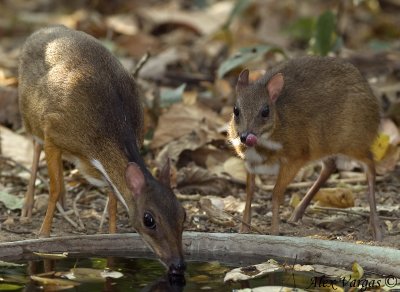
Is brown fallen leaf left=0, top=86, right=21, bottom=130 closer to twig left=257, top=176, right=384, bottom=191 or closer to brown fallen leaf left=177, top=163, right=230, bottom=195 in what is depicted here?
brown fallen leaf left=177, top=163, right=230, bottom=195

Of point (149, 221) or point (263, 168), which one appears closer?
point (149, 221)

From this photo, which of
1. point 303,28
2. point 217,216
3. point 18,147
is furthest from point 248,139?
point 303,28

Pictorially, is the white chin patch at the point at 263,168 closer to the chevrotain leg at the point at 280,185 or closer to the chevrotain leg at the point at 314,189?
the chevrotain leg at the point at 280,185

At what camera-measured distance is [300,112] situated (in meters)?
7.76

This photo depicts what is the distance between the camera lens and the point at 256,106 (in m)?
7.44

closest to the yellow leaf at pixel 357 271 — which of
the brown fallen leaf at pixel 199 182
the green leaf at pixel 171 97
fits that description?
the brown fallen leaf at pixel 199 182

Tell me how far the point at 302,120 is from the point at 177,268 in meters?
2.27

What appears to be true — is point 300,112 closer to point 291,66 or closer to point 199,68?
point 291,66

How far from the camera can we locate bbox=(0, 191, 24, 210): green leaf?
820 centimetres

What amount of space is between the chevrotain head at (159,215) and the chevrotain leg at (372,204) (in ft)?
6.75

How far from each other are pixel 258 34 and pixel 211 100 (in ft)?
11.0

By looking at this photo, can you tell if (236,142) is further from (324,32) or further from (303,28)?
(303,28)

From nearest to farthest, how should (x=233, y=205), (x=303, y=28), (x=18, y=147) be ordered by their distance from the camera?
(x=233, y=205) < (x=18, y=147) < (x=303, y=28)

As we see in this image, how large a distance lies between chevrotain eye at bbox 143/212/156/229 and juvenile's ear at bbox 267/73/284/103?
1.85m
